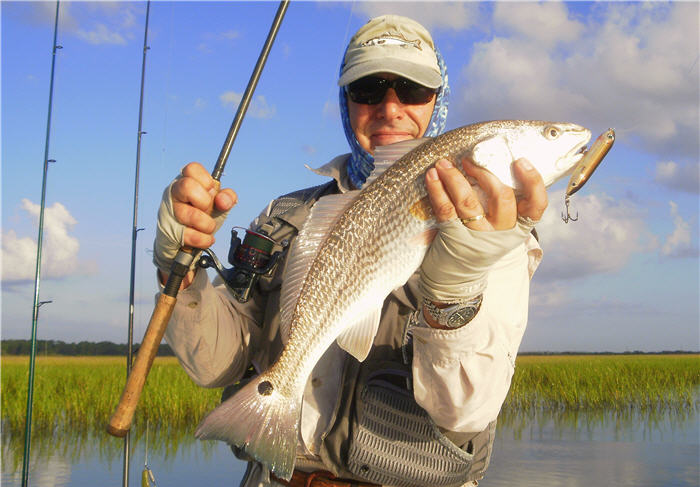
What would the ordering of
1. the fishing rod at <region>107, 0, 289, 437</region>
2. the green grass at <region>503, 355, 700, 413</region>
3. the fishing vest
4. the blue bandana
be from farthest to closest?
the green grass at <region>503, 355, 700, 413</region> → the blue bandana → the fishing vest → the fishing rod at <region>107, 0, 289, 437</region>

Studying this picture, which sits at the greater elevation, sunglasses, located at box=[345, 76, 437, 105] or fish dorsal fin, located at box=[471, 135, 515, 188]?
sunglasses, located at box=[345, 76, 437, 105]

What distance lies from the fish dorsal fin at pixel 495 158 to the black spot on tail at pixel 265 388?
4.11 feet

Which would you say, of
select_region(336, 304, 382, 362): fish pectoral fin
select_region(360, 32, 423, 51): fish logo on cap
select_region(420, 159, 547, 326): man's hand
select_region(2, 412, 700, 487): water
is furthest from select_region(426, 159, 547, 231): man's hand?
select_region(2, 412, 700, 487): water

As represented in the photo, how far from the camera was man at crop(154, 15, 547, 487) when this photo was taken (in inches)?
98.1

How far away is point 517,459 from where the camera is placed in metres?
10.4

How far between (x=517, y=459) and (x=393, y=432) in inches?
326

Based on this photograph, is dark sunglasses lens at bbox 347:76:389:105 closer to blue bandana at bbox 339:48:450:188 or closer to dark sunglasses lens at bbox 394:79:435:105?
dark sunglasses lens at bbox 394:79:435:105

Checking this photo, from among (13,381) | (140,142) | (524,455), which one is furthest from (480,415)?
(13,381)

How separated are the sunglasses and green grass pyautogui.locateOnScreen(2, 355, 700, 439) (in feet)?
26.8

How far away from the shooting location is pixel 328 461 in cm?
304

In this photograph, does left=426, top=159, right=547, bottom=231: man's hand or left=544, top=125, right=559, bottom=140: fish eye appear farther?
left=544, top=125, right=559, bottom=140: fish eye

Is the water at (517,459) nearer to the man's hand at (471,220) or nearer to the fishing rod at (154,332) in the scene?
the fishing rod at (154,332)

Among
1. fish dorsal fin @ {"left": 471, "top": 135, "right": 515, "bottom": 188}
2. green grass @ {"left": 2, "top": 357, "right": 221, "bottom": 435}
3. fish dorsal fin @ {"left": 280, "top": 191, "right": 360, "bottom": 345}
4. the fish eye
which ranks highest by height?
the fish eye

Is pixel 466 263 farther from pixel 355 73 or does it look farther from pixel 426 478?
pixel 355 73
